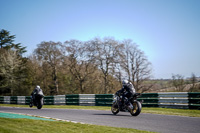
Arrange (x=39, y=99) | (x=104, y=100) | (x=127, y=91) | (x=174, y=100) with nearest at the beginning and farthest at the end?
(x=127, y=91)
(x=174, y=100)
(x=39, y=99)
(x=104, y=100)

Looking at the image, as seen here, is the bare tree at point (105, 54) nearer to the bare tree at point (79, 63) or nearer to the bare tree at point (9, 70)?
the bare tree at point (79, 63)

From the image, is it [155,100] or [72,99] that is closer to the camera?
[155,100]

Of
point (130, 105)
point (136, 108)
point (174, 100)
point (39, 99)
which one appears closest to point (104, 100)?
point (39, 99)

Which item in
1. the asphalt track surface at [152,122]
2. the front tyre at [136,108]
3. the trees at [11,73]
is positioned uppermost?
the trees at [11,73]

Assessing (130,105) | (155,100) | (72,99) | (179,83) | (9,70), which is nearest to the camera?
(130,105)

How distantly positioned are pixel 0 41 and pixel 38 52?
32.8 metres

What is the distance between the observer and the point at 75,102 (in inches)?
1005

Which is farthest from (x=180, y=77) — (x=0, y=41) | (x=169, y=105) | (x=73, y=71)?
(x=0, y=41)

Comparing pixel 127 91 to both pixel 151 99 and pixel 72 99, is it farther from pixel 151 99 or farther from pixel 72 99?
pixel 72 99

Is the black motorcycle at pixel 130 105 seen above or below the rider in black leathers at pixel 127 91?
below

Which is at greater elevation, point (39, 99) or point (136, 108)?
point (39, 99)

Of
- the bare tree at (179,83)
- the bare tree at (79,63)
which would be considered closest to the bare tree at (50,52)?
the bare tree at (79,63)

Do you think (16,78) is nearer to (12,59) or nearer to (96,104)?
(12,59)

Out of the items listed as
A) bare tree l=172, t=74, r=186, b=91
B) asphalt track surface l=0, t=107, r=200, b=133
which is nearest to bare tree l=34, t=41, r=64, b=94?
bare tree l=172, t=74, r=186, b=91
